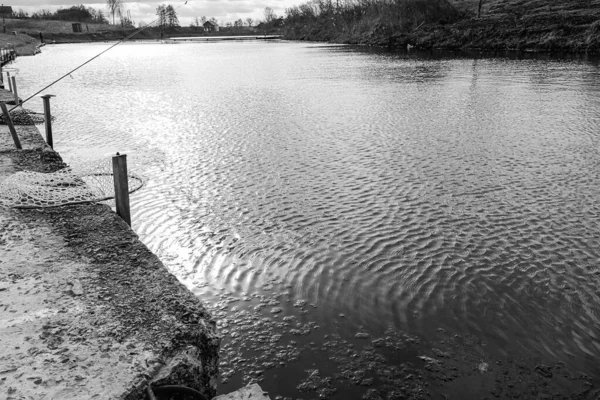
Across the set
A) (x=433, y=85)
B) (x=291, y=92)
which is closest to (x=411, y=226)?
(x=291, y=92)

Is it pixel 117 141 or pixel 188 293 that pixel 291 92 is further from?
pixel 188 293

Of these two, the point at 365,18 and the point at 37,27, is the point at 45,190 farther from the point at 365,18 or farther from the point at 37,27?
the point at 37,27

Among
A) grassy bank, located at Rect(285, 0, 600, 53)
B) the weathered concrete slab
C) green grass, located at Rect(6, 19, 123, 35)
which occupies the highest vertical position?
green grass, located at Rect(6, 19, 123, 35)

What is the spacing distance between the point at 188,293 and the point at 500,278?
18.1ft

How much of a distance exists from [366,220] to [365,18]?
342 feet

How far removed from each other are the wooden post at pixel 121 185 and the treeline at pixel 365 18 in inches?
3323

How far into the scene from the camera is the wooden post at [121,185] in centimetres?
853

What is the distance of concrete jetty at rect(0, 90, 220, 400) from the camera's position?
4.88m

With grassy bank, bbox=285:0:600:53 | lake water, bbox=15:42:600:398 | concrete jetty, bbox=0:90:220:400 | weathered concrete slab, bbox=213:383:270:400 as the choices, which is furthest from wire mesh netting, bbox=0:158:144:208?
grassy bank, bbox=285:0:600:53

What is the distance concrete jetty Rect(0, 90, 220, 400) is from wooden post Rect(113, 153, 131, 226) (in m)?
0.69

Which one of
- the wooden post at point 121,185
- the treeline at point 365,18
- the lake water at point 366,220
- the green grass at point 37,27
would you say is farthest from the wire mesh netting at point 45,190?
the green grass at point 37,27

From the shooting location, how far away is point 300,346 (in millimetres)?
7203

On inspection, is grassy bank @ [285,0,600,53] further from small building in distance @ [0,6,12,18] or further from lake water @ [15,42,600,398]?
small building in distance @ [0,6,12,18]

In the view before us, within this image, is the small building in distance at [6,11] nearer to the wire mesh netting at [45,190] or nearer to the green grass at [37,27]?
the green grass at [37,27]
